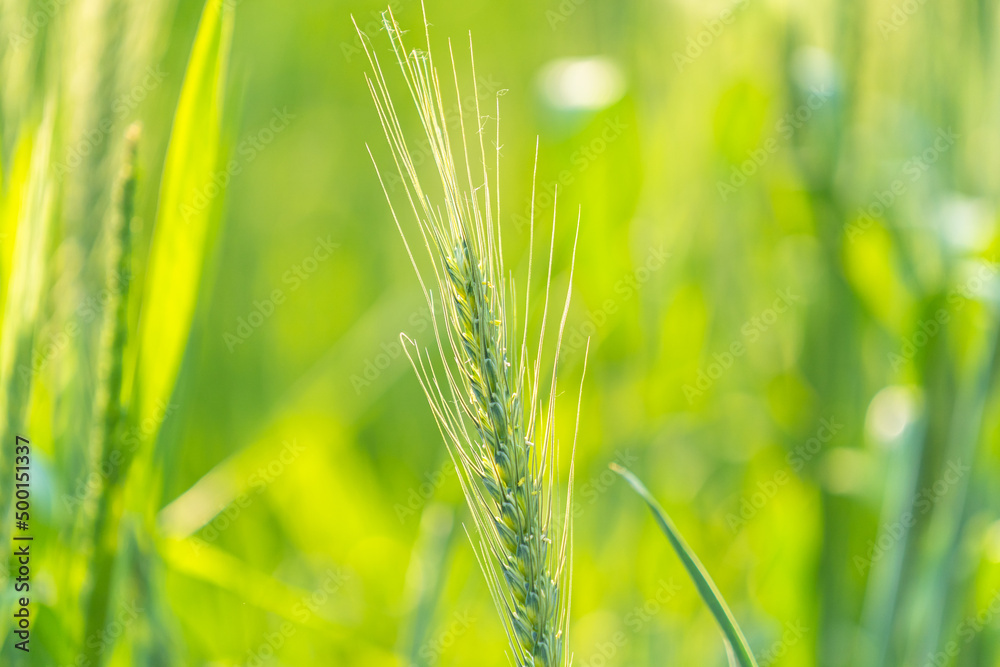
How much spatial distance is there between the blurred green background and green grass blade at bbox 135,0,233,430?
0.01 m

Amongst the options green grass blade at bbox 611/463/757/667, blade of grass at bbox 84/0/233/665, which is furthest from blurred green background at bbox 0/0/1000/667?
green grass blade at bbox 611/463/757/667

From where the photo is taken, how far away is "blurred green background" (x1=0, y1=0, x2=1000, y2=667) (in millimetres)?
730

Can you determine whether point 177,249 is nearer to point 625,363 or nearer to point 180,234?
point 180,234

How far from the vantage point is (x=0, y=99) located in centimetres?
69

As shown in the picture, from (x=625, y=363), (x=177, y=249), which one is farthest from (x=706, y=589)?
(x=625, y=363)

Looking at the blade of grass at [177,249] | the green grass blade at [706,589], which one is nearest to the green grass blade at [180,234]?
the blade of grass at [177,249]

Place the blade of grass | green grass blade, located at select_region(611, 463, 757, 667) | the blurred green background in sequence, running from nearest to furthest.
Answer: green grass blade, located at select_region(611, 463, 757, 667) < the blade of grass < the blurred green background

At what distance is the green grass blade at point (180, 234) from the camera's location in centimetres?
63

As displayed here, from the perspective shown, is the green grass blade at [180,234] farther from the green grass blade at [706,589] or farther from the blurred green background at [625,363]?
the green grass blade at [706,589]

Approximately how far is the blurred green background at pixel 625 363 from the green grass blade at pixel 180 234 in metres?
0.01

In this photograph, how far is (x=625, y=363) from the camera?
1327 mm

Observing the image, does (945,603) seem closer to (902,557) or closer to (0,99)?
(902,557)

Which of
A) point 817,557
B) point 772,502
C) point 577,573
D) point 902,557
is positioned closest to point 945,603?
point 902,557

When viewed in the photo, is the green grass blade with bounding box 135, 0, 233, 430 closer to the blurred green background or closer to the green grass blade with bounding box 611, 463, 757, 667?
the blurred green background
